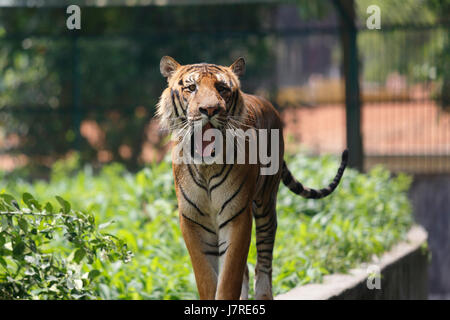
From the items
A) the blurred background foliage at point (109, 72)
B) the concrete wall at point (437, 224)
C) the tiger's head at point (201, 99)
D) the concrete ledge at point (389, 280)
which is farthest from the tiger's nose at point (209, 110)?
the blurred background foliage at point (109, 72)

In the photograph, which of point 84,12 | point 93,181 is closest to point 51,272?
point 93,181

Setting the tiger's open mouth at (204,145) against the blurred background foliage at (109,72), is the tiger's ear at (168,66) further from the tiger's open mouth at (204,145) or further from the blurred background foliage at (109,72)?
the blurred background foliage at (109,72)

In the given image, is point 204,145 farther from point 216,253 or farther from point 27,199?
point 27,199

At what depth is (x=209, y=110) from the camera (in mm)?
3521

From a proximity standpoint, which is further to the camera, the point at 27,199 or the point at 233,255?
the point at 27,199

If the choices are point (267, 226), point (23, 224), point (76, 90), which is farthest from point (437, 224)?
point (23, 224)

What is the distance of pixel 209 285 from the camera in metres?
3.93

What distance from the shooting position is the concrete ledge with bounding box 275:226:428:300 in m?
5.14

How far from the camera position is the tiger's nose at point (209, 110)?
352 cm

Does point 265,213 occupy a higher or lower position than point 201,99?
lower

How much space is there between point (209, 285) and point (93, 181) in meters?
6.17

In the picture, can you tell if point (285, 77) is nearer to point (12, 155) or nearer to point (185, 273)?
point (12, 155)

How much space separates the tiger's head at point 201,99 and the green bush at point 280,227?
1653 mm

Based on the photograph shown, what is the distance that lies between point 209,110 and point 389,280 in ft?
10.7
